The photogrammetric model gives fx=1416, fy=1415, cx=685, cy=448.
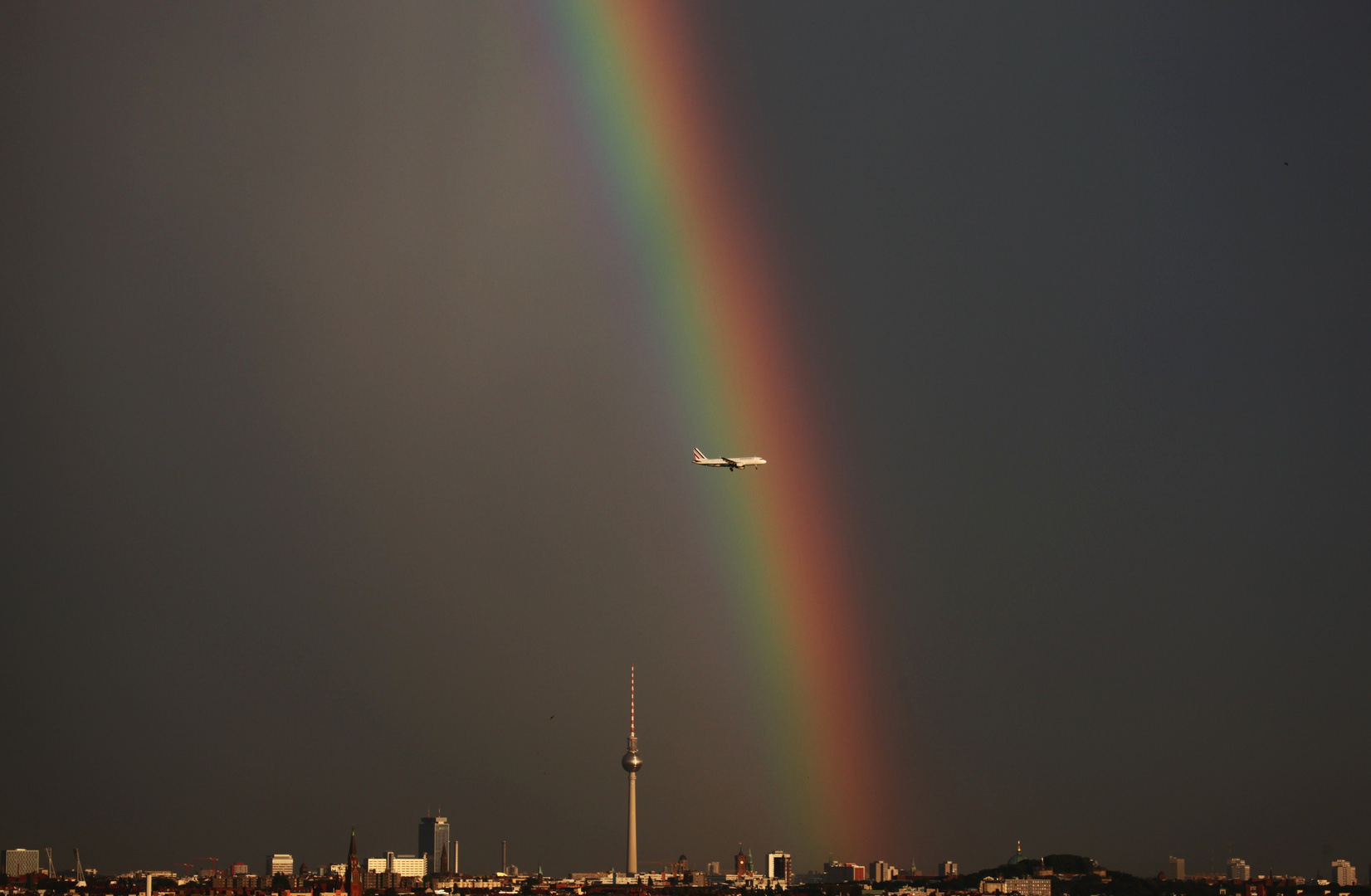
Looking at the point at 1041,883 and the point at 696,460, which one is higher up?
the point at 696,460

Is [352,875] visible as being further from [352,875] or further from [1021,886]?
[1021,886]

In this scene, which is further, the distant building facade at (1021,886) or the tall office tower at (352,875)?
the distant building facade at (1021,886)

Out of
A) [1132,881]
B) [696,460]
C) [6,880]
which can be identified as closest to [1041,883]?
[1132,881]

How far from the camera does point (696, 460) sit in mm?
106375

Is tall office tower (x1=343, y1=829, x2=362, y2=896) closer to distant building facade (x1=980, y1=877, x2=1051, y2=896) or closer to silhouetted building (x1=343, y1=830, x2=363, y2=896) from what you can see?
silhouetted building (x1=343, y1=830, x2=363, y2=896)

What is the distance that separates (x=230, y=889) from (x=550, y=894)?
1550 inches

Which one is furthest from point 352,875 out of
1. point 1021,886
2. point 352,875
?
point 1021,886

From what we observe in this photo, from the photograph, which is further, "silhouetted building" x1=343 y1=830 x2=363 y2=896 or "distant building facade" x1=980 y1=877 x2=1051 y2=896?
"distant building facade" x1=980 y1=877 x2=1051 y2=896

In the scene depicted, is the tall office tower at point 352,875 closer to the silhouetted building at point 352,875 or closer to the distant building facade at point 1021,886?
the silhouetted building at point 352,875

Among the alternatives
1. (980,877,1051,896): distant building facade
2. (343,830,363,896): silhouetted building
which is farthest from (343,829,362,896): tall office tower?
(980,877,1051,896): distant building facade

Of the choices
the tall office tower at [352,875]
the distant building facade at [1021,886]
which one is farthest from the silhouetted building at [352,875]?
the distant building facade at [1021,886]

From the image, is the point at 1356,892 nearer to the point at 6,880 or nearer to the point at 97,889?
the point at 97,889

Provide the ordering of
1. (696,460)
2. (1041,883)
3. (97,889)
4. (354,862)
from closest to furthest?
(696,460) < (354,862) < (97,889) < (1041,883)

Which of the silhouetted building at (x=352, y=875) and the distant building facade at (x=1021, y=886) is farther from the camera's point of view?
the distant building facade at (x=1021, y=886)
